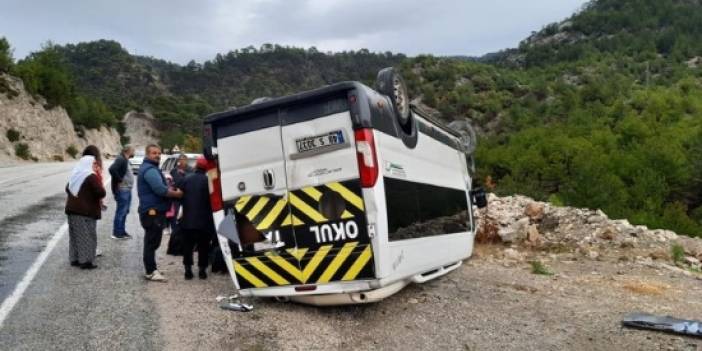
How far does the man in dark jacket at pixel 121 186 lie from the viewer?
9.73 m

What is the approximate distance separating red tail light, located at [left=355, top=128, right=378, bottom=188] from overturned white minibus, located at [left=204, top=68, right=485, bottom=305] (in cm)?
1

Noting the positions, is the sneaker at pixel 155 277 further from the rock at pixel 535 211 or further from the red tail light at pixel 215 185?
the rock at pixel 535 211

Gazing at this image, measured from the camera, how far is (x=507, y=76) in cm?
9462

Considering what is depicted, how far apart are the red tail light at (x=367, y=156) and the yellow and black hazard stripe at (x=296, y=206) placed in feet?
0.47

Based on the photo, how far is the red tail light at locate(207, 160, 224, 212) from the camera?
6.57 metres

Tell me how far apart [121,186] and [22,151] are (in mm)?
37806

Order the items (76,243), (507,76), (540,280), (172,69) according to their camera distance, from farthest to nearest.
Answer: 1. (172,69)
2. (507,76)
3. (540,280)
4. (76,243)

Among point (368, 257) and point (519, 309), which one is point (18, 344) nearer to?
point (368, 257)

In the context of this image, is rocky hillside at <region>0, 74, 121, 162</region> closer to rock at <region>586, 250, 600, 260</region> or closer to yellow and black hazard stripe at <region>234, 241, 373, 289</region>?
rock at <region>586, 250, 600, 260</region>

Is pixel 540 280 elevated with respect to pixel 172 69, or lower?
lower

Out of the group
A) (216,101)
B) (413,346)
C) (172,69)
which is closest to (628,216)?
(413,346)

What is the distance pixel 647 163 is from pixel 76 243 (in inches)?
1488

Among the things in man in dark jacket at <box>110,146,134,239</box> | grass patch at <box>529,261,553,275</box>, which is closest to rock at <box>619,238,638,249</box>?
grass patch at <box>529,261,553,275</box>

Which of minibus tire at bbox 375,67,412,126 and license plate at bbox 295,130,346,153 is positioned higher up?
minibus tire at bbox 375,67,412,126
